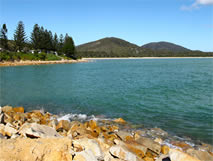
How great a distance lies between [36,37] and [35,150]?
3647 inches

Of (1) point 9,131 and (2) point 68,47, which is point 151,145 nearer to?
(1) point 9,131

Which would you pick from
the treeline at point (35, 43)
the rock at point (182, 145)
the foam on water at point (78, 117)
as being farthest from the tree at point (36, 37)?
the rock at point (182, 145)

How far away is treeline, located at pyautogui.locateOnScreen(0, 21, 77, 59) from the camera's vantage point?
274 feet

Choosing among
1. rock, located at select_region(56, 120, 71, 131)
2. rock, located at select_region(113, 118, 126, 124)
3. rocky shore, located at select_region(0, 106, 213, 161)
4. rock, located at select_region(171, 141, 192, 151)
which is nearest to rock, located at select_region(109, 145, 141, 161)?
rocky shore, located at select_region(0, 106, 213, 161)

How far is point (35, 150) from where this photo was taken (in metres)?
5.41

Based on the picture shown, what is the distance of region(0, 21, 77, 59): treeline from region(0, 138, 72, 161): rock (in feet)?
271

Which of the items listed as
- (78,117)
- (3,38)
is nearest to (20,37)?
(3,38)

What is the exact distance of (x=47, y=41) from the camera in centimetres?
9188

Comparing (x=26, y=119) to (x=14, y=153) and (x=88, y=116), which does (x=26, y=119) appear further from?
(x=14, y=153)

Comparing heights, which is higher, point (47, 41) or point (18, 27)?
point (18, 27)

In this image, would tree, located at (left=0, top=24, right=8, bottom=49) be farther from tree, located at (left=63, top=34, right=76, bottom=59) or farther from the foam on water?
the foam on water

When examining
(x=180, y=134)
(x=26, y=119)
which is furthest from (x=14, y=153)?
(x=180, y=134)

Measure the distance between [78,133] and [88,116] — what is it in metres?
4.39

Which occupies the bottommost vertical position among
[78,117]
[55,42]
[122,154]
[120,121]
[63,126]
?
[78,117]
